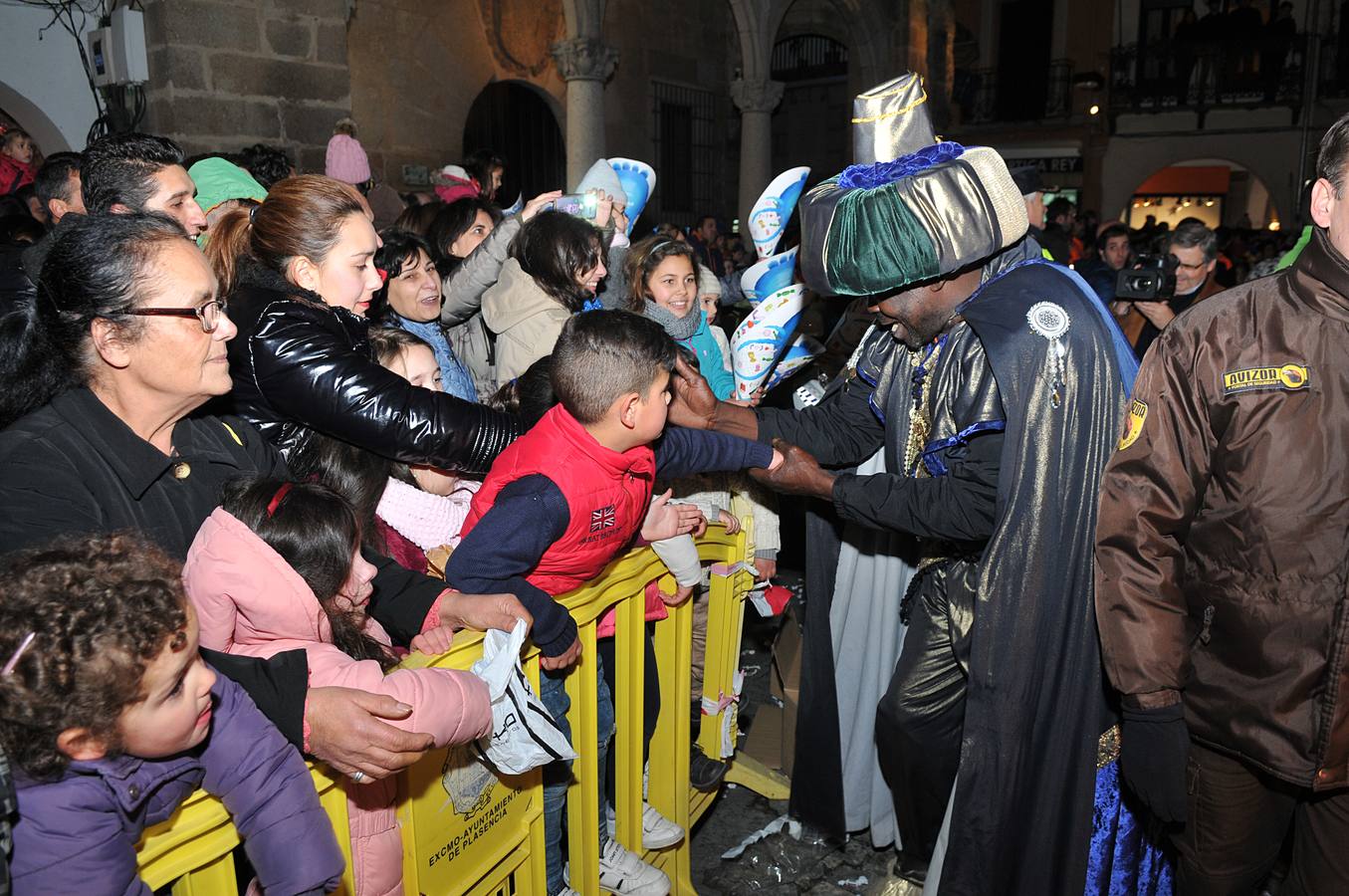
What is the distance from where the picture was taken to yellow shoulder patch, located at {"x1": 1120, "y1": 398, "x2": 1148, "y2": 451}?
221 cm

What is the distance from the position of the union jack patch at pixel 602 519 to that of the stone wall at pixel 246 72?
5867 mm

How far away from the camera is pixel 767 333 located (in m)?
3.90

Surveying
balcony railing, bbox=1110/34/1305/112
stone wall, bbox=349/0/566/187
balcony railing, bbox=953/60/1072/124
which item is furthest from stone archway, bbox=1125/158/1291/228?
stone wall, bbox=349/0/566/187

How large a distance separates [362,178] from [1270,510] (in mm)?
6633

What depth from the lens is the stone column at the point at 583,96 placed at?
437 inches

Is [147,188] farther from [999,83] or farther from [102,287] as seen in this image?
[999,83]

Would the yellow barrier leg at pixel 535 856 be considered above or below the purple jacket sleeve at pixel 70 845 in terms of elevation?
below

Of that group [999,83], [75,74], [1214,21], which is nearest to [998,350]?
[75,74]

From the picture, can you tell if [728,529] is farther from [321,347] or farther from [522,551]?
[321,347]

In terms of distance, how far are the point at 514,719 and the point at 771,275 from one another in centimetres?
270

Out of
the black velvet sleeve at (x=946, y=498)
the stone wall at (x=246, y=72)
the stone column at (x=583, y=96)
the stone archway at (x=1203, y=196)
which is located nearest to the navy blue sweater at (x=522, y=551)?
the black velvet sleeve at (x=946, y=498)

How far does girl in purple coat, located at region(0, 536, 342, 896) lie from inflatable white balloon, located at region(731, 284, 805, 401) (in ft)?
9.04

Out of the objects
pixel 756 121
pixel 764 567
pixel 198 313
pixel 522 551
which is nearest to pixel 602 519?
pixel 522 551

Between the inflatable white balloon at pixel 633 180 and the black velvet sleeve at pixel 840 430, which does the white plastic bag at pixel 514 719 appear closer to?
the black velvet sleeve at pixel 840 430
